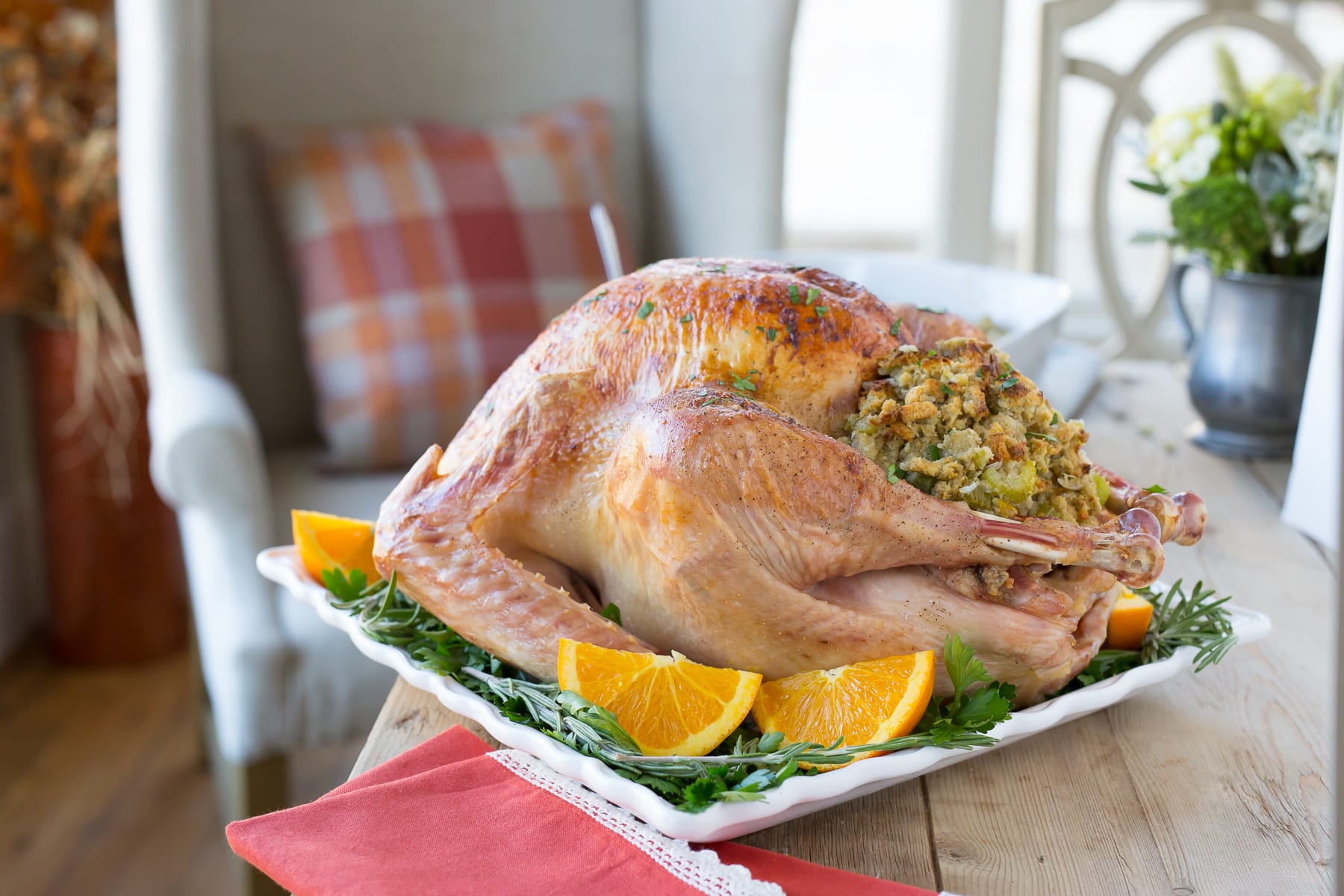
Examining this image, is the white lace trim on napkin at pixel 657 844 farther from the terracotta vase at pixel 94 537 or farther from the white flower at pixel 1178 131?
the terracotta vase at pixel 94 537

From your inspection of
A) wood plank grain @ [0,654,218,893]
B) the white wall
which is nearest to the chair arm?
wood plank grain @ [0,654,218,893]

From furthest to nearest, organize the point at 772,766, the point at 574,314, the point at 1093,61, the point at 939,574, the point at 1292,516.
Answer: the point at 1093,61
the point at 1292,516
the point at 574,314
the point at 939,574
the point at 772,766

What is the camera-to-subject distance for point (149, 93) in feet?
6.03

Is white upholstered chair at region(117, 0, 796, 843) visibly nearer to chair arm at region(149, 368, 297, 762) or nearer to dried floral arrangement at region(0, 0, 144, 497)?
chair arm at region(149, 368, 297, 762)

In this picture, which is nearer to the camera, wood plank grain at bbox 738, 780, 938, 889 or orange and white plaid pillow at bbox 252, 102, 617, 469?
wood plank grain at bbox 738, 780, 938, 889

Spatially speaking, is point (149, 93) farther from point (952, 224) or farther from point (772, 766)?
point (952, 224)

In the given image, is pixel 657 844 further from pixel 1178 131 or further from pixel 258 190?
pixel 258 190

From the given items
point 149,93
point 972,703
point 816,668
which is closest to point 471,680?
point 816,668

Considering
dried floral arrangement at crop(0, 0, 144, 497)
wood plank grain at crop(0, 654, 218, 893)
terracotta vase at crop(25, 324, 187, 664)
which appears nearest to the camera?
wood plank grain at crop(0, 654, 218, 893)

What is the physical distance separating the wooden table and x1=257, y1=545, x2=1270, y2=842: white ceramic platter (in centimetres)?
2

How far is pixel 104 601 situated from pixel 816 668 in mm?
2244

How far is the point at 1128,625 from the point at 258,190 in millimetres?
1798

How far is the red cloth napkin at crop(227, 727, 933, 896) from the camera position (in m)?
0.66

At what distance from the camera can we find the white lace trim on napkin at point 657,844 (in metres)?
0.66
